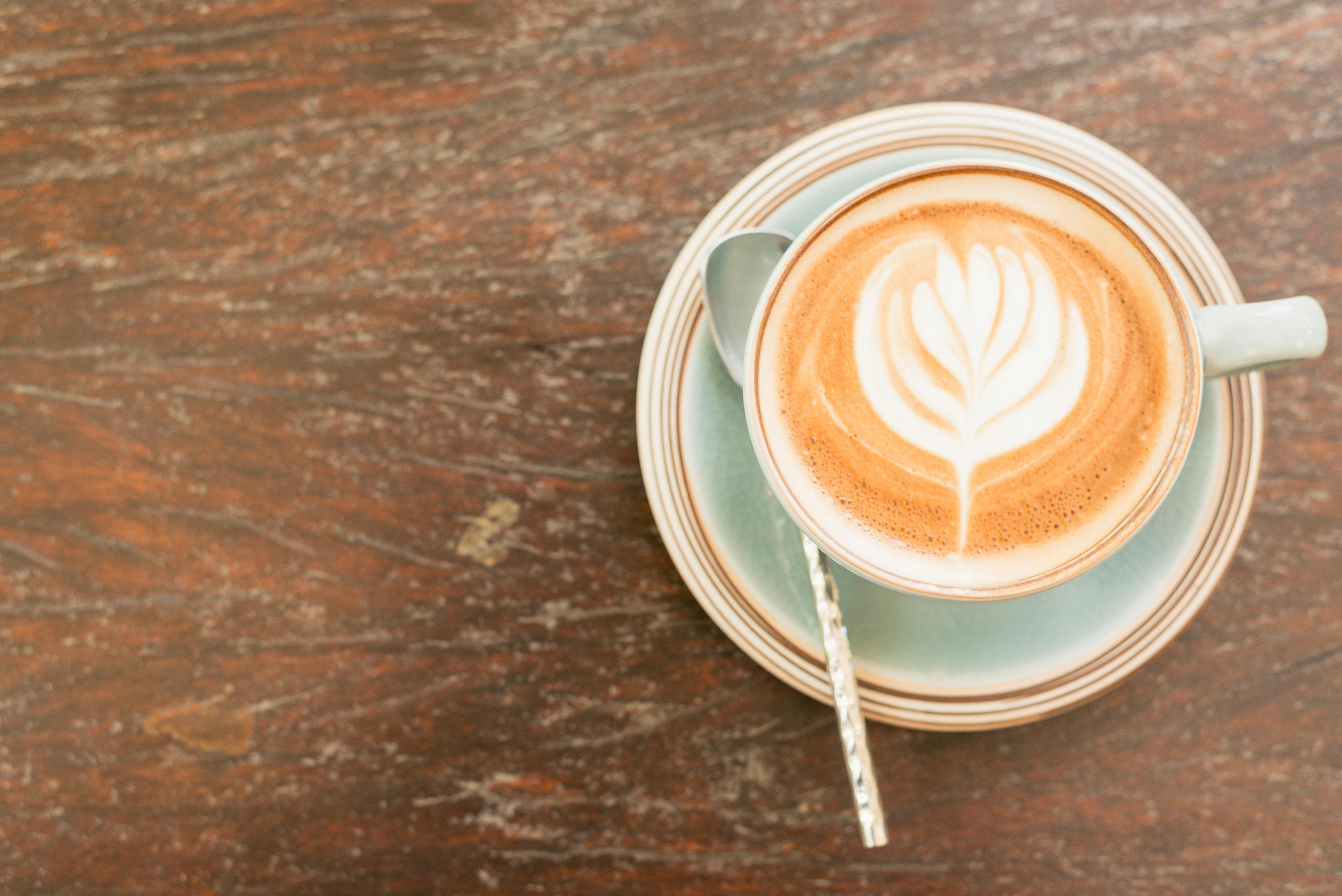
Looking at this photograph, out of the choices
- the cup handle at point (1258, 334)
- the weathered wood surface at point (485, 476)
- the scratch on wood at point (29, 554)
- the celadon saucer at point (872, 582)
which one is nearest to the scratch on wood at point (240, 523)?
the weathered wood surface at point (485, 476)

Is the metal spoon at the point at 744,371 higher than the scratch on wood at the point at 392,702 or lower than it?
higher

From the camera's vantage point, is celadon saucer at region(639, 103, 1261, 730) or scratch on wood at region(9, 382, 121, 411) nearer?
celadon saucer at region(639, 103, 1261, 730)

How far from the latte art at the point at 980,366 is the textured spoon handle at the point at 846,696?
0.14m

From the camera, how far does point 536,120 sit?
981mm

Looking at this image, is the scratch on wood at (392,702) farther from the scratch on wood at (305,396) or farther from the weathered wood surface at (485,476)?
the scratch on wood at (305,396)

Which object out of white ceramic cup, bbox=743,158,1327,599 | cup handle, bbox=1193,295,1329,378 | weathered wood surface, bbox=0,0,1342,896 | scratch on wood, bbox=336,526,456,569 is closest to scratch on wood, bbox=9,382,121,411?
weathered wood surface, bbox=0,0,1342,896

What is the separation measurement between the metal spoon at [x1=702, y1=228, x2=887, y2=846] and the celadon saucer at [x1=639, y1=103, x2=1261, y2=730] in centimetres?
2

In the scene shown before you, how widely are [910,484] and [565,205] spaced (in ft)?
1.70

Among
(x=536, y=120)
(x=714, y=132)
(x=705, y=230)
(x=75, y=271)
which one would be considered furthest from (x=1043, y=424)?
(x=75, y=271)

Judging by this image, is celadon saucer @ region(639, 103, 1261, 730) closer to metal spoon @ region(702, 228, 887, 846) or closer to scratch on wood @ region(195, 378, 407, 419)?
metal spoon @ region(702, 228, 887, 846)

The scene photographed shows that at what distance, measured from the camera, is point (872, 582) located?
2.69 ft

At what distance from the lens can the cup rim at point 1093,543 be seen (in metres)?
0.71

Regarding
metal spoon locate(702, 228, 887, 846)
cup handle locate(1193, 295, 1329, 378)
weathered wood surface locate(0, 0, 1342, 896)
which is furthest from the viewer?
weathered wood surface locate(0, 0, 1342, 896)

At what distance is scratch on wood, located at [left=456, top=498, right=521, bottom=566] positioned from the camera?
971mm
